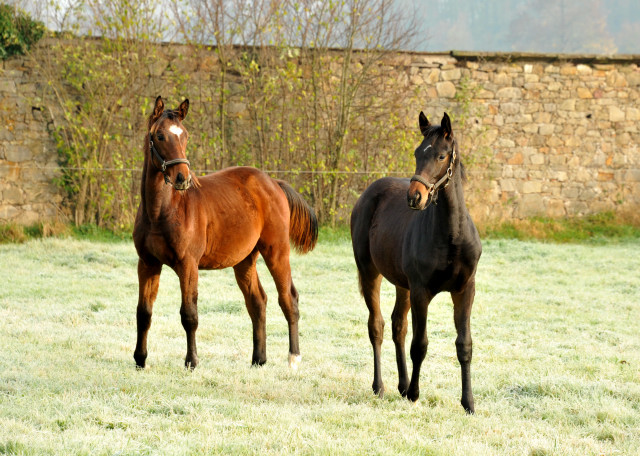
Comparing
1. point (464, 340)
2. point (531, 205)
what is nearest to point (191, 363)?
point (464, 340)

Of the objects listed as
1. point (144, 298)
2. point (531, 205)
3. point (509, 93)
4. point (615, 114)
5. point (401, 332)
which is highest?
point (509, 93)

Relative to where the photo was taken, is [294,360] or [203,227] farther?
[294,360]

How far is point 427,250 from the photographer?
450 centimetres

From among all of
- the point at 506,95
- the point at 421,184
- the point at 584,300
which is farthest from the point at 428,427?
the point at 506,95

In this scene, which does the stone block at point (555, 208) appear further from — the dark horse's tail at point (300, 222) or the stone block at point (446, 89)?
the dark horse's tail at point (300, 222)

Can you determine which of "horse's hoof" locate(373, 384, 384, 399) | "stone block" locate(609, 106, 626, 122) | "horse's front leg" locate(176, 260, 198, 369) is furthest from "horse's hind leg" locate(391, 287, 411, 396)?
"stone block" locate(609, 106, 626, 122)

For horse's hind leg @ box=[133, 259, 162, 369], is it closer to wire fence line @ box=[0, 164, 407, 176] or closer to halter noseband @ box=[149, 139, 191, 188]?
halter noseband @ box=[149, 139, 191, 188]

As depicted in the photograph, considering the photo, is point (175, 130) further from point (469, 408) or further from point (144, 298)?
point (469, 408)

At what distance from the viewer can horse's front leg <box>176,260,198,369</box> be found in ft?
17.7

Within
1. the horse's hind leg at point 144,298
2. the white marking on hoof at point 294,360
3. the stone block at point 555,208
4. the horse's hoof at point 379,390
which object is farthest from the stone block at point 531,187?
the horse's hind leg at point 144,298

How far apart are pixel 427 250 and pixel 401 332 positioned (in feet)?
2.88

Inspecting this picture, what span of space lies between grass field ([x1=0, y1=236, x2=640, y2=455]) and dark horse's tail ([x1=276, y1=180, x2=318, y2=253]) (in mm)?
943

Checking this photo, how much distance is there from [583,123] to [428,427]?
42.6 feet

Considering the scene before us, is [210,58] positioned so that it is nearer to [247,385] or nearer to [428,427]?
[247,385]
